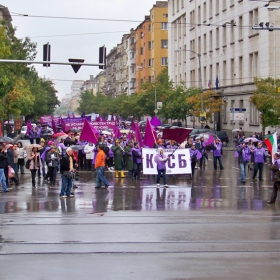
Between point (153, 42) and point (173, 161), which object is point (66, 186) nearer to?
point (173, 161)

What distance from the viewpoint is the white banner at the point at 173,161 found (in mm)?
24953

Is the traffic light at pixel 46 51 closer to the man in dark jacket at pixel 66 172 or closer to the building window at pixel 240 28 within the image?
the man in dark jacket at pixel 66 172

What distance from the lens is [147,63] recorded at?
111688 millimetres

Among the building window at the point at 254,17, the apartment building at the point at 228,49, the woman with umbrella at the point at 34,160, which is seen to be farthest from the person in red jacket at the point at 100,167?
the building window at the point at 254,17

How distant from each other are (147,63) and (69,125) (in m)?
72.5

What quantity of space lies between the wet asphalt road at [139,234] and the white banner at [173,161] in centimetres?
289

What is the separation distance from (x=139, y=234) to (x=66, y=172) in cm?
691

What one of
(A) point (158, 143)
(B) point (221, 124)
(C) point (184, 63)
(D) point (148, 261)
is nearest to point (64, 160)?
(A) point (158, 143)

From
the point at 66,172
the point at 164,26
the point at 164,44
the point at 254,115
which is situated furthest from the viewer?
the point at 164,44

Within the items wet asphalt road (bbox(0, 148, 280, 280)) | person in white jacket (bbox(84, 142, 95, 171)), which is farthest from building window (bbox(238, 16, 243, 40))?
wet asphalt road (bbox(0, 148, 280, 280))

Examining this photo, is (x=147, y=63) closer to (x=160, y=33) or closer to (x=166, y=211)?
(x=160, y=33)

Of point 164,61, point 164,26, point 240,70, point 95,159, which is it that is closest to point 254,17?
point 240,70

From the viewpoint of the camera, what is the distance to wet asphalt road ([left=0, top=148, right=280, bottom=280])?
31.7 ft

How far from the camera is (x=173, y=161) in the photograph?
2511 centimetres
